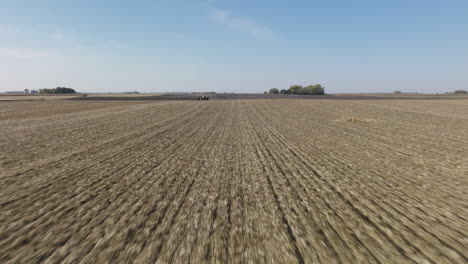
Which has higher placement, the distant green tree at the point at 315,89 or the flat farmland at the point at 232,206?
the distant green tree at the point at 315,89

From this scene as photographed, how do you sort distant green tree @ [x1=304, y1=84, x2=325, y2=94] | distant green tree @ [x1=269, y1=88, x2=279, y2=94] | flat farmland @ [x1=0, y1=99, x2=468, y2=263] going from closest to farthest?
flat farmland @ [x1=0, y1=99, x2=468, y2=263], distant green tree @ [x1=304, y1=84, x2=325, y2=94], distant green tree @ [x1=269, y1=88, x2=279, y2=94]

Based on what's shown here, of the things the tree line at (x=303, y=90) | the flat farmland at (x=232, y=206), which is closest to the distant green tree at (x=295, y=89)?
the tree line at (x=303, y=90)

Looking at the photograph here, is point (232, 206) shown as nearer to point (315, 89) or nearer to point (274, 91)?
point (315, 89)

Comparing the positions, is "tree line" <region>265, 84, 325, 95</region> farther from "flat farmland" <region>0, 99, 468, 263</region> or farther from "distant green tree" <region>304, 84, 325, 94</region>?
"flat farmland" <region>0, 99, 468, 263</region>

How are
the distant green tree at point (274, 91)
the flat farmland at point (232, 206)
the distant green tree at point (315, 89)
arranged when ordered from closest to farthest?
the flat farmland at point (232, 206) < the distant green tree at point (315, 89) < the distant green tree at point (274, 91)

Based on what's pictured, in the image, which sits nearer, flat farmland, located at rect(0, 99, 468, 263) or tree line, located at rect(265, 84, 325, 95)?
flat farmland, located at rect(0, 99, 468, 263)

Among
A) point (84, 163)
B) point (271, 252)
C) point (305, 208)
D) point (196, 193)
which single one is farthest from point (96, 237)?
point (84, 163)

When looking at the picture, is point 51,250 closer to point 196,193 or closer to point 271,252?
point 196,193

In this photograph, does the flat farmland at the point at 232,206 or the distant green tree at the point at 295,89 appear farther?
the distant green tree at the point at 295,89

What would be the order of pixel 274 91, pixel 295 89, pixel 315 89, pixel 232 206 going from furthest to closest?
pixel 274 91 < pixel 295 89 < pixel 315 89 < pixel 232 206

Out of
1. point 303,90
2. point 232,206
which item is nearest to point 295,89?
point 303,90

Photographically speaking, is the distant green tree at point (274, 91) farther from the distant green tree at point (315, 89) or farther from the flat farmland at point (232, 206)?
the flat farmland at point (232, 206)

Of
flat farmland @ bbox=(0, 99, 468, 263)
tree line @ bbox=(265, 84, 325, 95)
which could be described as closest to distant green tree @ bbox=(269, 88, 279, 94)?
tree line @ bbox=(265, 84, 325, 95)

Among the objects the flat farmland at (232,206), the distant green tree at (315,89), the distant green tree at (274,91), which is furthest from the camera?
the distant green tree at (274,91)
